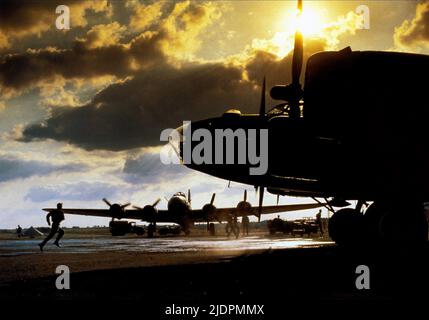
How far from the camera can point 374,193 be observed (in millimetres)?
13812

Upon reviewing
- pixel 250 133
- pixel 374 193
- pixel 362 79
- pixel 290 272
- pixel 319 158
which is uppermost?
pixel 362 79

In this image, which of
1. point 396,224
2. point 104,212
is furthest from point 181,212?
point 396,224

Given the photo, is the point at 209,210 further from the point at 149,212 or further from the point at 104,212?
the point at 104,212

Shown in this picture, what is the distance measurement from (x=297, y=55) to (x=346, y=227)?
6601mm

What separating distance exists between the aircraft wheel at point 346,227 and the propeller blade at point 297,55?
224 inches

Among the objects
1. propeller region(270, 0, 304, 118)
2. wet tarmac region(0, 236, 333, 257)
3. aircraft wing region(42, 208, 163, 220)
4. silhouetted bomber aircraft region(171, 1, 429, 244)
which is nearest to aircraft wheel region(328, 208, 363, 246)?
silhouetted bomber aircraft region(171, 1, 429, 244)

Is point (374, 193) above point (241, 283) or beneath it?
above

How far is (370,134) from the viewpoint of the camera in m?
12.9

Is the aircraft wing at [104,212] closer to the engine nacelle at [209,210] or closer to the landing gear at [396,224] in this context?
the engine nacelle at [209,210]

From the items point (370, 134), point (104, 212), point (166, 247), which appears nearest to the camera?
point (370, 134)
